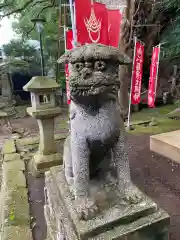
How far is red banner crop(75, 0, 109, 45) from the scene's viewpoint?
3977mm

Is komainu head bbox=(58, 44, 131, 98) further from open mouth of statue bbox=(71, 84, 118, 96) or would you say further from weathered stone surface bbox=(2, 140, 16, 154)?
weathered stone surface bbox=(2, 140, 16, 154)

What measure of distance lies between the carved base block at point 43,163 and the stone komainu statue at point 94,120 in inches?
90.2

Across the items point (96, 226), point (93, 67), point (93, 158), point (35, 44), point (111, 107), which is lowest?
point (96, 226)

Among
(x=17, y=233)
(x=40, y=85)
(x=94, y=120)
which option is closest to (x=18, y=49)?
(x=40, y=85)

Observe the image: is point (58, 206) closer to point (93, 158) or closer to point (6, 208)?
point (93, 158)

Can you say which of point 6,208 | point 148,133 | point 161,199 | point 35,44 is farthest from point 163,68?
point 6,208

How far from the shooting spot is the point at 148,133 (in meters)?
5.55

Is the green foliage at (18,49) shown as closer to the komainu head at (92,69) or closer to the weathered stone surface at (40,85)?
the weathered stone surface at (40,85)

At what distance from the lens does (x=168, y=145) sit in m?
3.96

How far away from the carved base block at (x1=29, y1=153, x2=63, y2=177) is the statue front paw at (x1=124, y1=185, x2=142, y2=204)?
2577 millimetres

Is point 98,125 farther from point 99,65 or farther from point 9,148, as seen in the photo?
Result: point 9,148

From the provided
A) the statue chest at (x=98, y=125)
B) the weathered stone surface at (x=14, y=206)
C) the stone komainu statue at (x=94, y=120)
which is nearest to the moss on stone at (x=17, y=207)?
the weathered stone surface at (x=14, y=206)

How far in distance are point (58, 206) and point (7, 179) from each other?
2.08 metres

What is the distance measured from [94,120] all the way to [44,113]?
2.38m
